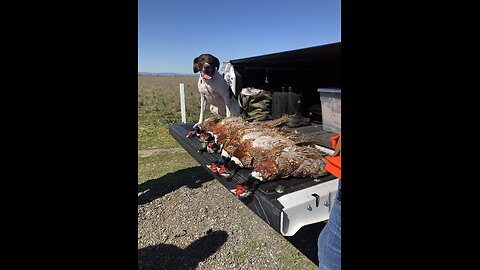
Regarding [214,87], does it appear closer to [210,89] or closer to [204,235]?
[210,89]

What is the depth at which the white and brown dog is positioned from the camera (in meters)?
4.85

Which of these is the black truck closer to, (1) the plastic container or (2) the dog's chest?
(1) the plastic container

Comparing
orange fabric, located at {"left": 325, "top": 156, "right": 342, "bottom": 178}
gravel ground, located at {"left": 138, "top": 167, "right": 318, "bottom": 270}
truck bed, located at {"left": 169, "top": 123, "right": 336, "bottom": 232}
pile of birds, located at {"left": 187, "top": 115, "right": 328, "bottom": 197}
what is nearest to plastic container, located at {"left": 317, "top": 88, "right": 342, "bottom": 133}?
truck bed, located at {"left": 169, "top": 123, "right": 336, "bottom": 232}

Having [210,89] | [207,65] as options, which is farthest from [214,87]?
[207,65]

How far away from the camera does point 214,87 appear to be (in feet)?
16.5

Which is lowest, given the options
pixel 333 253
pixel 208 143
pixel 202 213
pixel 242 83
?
pixel 202 213

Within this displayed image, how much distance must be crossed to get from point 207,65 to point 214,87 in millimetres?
378

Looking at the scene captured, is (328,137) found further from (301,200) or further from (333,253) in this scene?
(333,253)

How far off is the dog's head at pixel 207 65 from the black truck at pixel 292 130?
1.14 ft

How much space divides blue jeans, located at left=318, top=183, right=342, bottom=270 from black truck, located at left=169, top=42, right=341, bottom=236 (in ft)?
2.00

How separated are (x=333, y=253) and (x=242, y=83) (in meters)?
4.33
